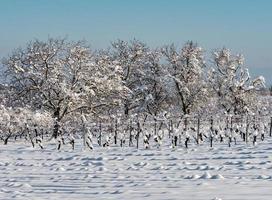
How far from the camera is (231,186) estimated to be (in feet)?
37.9

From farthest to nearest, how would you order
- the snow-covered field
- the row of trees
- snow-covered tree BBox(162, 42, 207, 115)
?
1. snow-covered tree BBox(162, 42, 207, 115)
2. the row of trees
3. the snow-covered field

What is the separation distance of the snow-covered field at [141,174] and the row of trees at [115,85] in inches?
247

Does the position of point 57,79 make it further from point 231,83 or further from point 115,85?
point 231,83

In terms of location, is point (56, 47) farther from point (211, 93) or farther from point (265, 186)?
point (265, 186)

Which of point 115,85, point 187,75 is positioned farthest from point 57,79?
point 187,75

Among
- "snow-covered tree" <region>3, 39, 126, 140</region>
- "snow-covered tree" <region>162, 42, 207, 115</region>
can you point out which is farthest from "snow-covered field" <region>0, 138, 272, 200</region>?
"snow-covered tree" <region>162, 42, 207, 115</region>

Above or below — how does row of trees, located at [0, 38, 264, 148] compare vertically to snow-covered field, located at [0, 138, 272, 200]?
above

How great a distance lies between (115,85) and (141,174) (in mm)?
23803

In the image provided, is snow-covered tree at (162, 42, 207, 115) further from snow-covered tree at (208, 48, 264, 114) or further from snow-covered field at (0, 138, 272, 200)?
snow-covered field at (0, 138, 272, 200)

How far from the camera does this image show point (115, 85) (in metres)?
37.8

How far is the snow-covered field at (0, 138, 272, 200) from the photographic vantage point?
11305 mm

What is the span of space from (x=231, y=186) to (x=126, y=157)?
716 centimetres

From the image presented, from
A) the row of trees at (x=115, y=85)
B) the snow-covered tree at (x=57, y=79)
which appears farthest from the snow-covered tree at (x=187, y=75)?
the snow-covered tree at (x=57, y=79)

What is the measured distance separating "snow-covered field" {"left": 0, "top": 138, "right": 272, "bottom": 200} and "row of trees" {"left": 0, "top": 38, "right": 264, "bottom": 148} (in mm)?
6263
